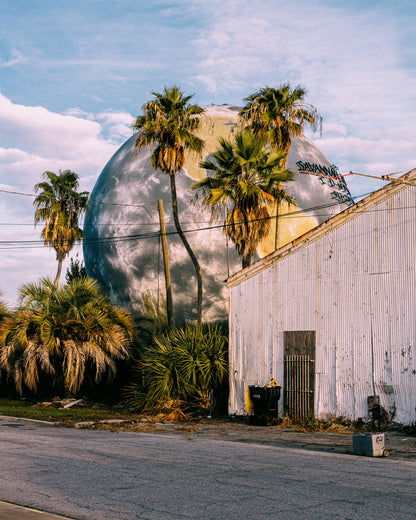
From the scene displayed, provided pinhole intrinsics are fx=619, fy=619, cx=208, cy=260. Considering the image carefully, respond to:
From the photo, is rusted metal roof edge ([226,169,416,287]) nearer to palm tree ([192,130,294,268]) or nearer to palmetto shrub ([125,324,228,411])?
palmetto shrub ([125,324,228,411])

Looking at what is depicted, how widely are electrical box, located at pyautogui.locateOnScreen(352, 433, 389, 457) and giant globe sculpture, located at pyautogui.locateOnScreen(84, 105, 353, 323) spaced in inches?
781

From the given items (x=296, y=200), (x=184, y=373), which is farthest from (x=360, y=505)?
(x=296, y=200)

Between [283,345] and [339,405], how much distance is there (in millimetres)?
2528

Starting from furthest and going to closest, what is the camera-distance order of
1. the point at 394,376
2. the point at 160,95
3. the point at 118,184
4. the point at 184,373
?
the point at 118,184 → the point at 160,95 → the point at 184,373 → the point at 394,376

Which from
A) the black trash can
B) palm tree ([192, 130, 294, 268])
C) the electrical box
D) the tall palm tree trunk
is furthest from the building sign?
the electrical box

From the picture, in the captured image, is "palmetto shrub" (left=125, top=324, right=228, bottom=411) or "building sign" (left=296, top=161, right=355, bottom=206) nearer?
"palmetto shrub" (left=125, top=324, right=228, bottom=411)

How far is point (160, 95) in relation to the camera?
28.4 metres

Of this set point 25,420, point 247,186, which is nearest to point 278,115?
point 247,186

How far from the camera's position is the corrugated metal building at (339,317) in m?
16.3

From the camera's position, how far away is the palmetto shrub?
67.6ft

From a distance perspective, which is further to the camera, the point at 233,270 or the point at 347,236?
the point at 233,270

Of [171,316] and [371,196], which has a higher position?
[371,196]

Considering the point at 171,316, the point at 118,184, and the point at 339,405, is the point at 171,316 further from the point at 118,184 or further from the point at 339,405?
the point at 339,405

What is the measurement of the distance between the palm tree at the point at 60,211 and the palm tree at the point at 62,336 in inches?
568
